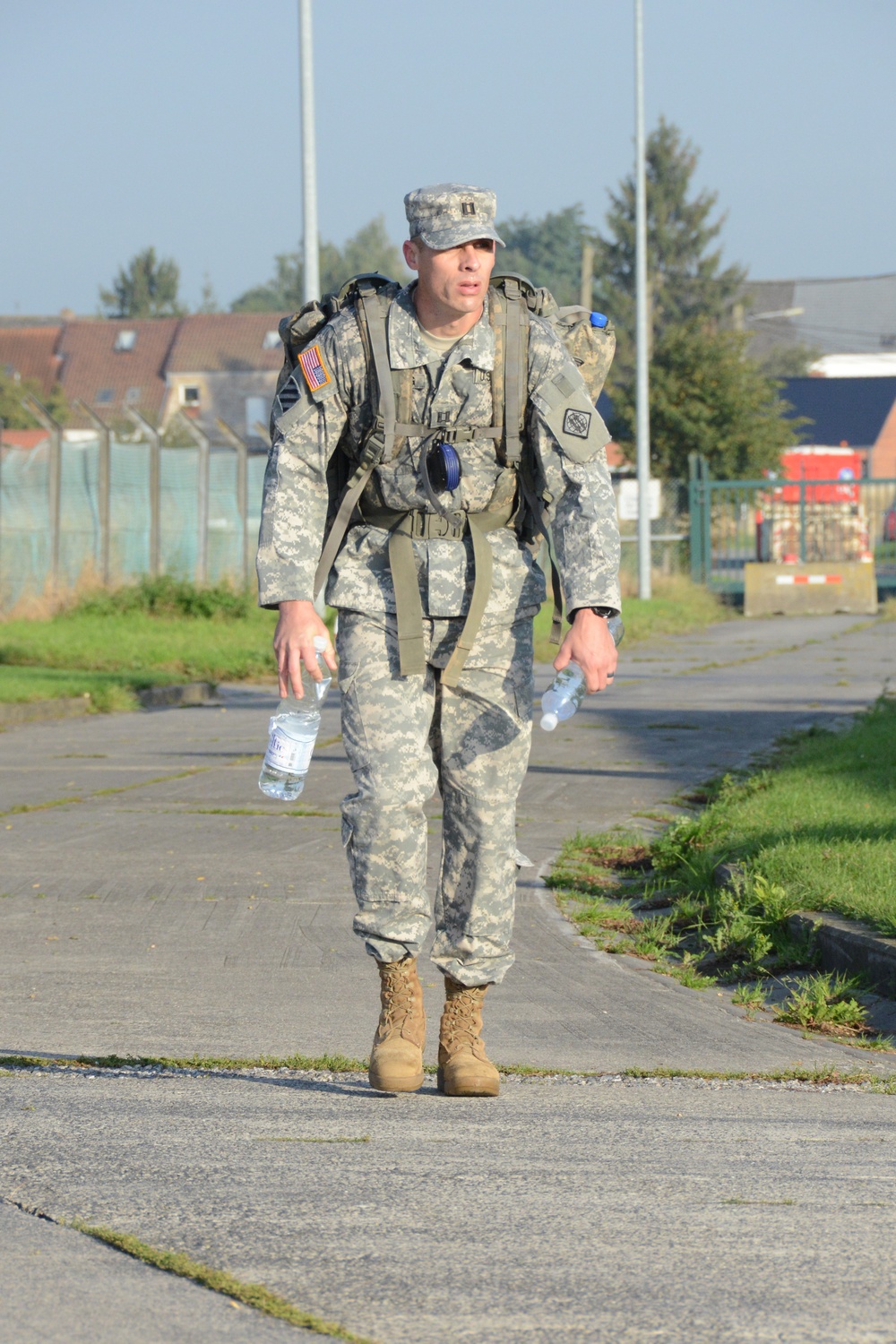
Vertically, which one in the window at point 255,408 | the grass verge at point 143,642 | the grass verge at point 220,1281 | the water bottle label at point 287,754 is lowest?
the grass verge at point 220,1281

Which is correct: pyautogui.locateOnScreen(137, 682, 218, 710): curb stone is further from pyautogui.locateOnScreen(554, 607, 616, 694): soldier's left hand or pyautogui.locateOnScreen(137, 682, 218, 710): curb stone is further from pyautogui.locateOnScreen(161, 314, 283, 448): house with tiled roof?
pyautogui.locateOnScreen(161, 314, 283, 448): house with tiled roof

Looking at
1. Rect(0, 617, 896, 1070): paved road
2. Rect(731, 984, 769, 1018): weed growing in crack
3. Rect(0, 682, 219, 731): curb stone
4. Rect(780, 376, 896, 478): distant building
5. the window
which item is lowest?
Rect(731, 984, 769, 1018): weed growing in crack

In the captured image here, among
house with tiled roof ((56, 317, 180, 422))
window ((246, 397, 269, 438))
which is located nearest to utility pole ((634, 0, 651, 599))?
window ((246, 397, 269, 438))

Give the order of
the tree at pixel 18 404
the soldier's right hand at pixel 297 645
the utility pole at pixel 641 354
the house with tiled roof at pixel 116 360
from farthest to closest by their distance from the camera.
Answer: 1. the house with tiled roof at pixel 116 360
2. the tree at pixel 18 404
3. the utility pole at pixel 641 354
4. the soldier's right hand at pixel 297 645

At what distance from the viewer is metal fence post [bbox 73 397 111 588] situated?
846 inches

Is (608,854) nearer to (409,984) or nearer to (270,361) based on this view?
(409,984)

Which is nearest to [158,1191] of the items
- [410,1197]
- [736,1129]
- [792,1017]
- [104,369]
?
[410,1197]

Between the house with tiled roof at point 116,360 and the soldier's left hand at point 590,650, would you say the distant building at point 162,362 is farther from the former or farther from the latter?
the soldier's left hand at point 590,650

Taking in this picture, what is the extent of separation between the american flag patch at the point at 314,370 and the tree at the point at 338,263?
435 ft

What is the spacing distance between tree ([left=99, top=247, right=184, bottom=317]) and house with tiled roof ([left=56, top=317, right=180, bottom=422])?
26.6 meters

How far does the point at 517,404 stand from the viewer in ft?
12.7

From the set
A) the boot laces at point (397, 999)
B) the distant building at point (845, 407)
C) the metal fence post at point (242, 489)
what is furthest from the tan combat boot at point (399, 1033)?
the distant building at point (845, 407)

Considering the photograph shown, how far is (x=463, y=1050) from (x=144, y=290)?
11775cm

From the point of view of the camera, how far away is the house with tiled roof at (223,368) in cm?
8075
